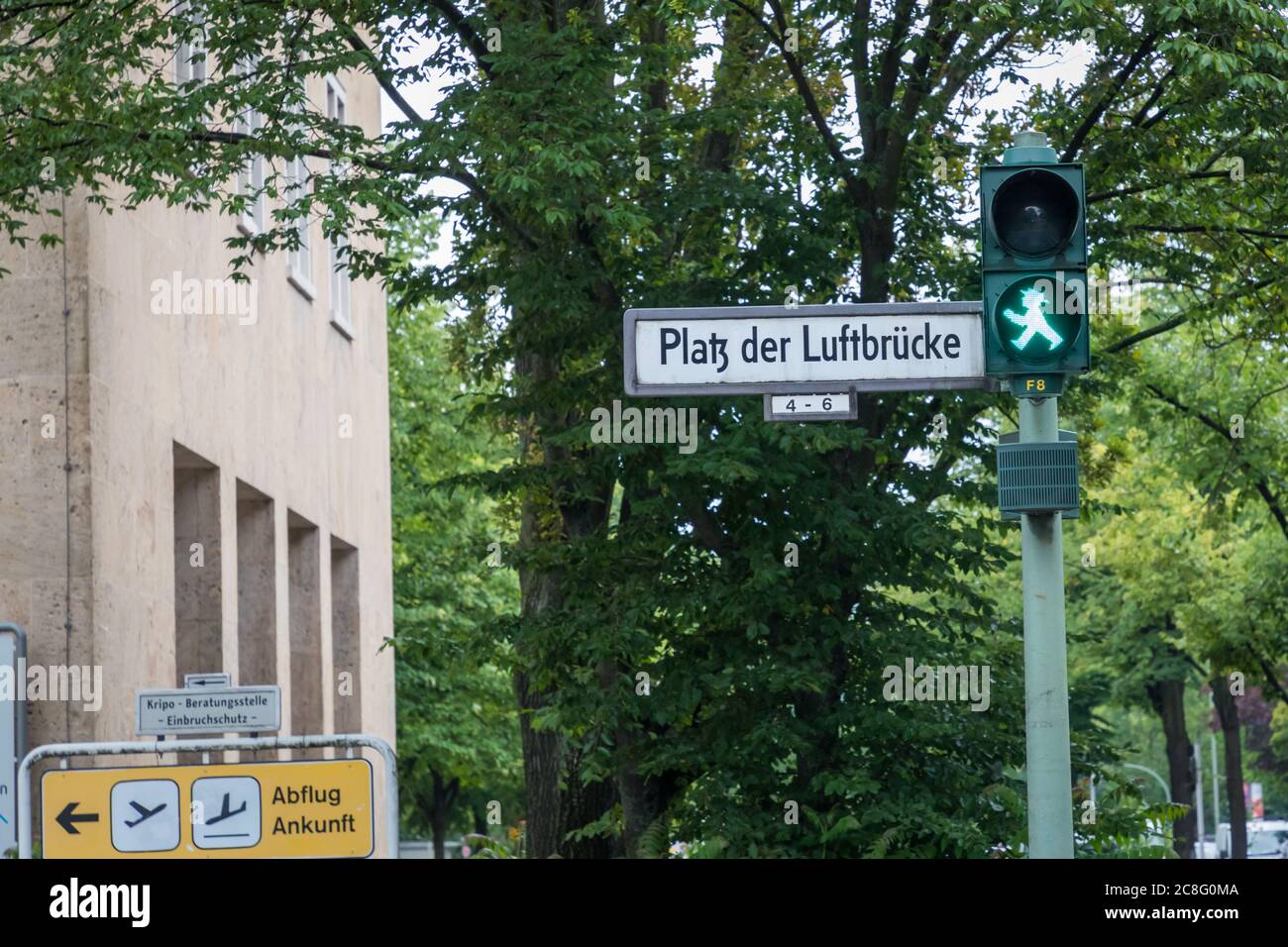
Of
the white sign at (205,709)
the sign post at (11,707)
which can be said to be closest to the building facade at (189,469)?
the sign post at (11,707)

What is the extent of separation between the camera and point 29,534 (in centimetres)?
1655

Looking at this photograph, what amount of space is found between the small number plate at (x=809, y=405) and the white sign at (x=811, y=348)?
0.09 feet

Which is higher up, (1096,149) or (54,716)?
(1096,149)

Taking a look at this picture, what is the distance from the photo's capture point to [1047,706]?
611cm

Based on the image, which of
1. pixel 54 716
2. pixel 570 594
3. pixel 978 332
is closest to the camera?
pixel 978 332

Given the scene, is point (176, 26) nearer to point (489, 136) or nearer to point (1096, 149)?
point (489, 136)

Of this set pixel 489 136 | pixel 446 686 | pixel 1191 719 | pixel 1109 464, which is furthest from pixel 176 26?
pixel 1191 719

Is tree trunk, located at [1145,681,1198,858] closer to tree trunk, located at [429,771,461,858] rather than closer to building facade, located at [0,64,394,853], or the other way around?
building facade, located at [0,64,394,853]

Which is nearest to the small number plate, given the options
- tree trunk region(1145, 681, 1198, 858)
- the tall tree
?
the tall tree

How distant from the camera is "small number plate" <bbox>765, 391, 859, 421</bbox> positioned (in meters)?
6.88

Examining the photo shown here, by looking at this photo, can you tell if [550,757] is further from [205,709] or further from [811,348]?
[811,348]

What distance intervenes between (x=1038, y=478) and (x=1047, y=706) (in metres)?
0.73

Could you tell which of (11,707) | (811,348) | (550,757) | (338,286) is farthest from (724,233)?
(338,286)

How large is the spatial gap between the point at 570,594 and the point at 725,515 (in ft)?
4.00
